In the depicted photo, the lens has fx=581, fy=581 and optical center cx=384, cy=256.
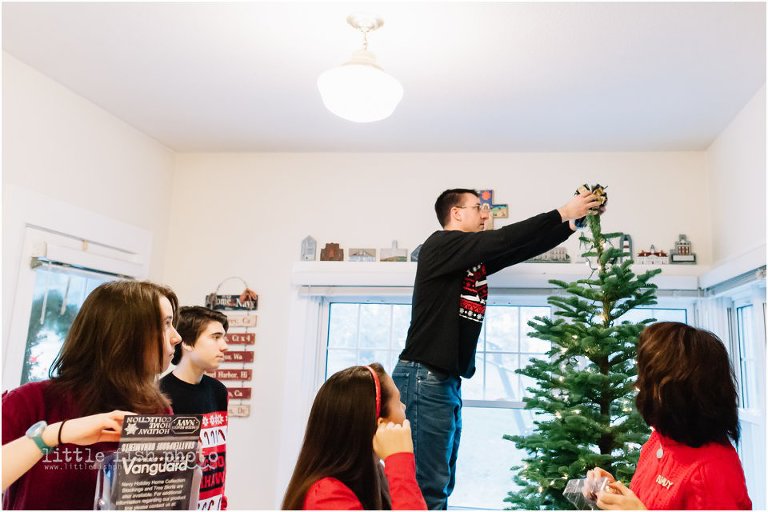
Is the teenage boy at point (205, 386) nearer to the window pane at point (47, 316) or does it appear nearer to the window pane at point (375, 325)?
the window pane at point (47, 316)

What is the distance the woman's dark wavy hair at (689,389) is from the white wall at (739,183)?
1.49m

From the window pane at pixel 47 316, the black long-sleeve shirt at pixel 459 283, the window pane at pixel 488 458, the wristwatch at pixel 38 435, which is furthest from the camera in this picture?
the window pane at pixel 488 458

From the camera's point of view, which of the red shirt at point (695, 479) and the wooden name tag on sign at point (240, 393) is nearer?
the red shirt at point (695, 479)

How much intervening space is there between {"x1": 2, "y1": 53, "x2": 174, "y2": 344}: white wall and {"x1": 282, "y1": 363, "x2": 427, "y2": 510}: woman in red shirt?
192 centimetres

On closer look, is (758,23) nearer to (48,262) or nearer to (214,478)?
(214,478)

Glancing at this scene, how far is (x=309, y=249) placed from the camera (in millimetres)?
3498

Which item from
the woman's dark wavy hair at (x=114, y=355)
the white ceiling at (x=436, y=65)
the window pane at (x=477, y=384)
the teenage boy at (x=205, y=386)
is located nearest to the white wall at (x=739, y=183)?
the white ceiling at (x=436, y=65)

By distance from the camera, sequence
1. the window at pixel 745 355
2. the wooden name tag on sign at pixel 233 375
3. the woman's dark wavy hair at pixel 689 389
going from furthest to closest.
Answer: the wooden name tag on sign at pixel 233 375 → the window at pixel 745 355 → the woman's dark wavy hair at pixel 689 389

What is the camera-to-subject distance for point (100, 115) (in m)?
3.07

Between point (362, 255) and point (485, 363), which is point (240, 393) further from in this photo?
point (485, 363)

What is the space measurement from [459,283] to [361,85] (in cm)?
86

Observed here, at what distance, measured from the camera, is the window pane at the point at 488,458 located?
3197 millimetres

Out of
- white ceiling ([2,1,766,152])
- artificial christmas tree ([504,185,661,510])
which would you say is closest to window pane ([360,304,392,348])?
white ceiling ([2,1,766,152])

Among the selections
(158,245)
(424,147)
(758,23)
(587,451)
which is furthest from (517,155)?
(158,245)
